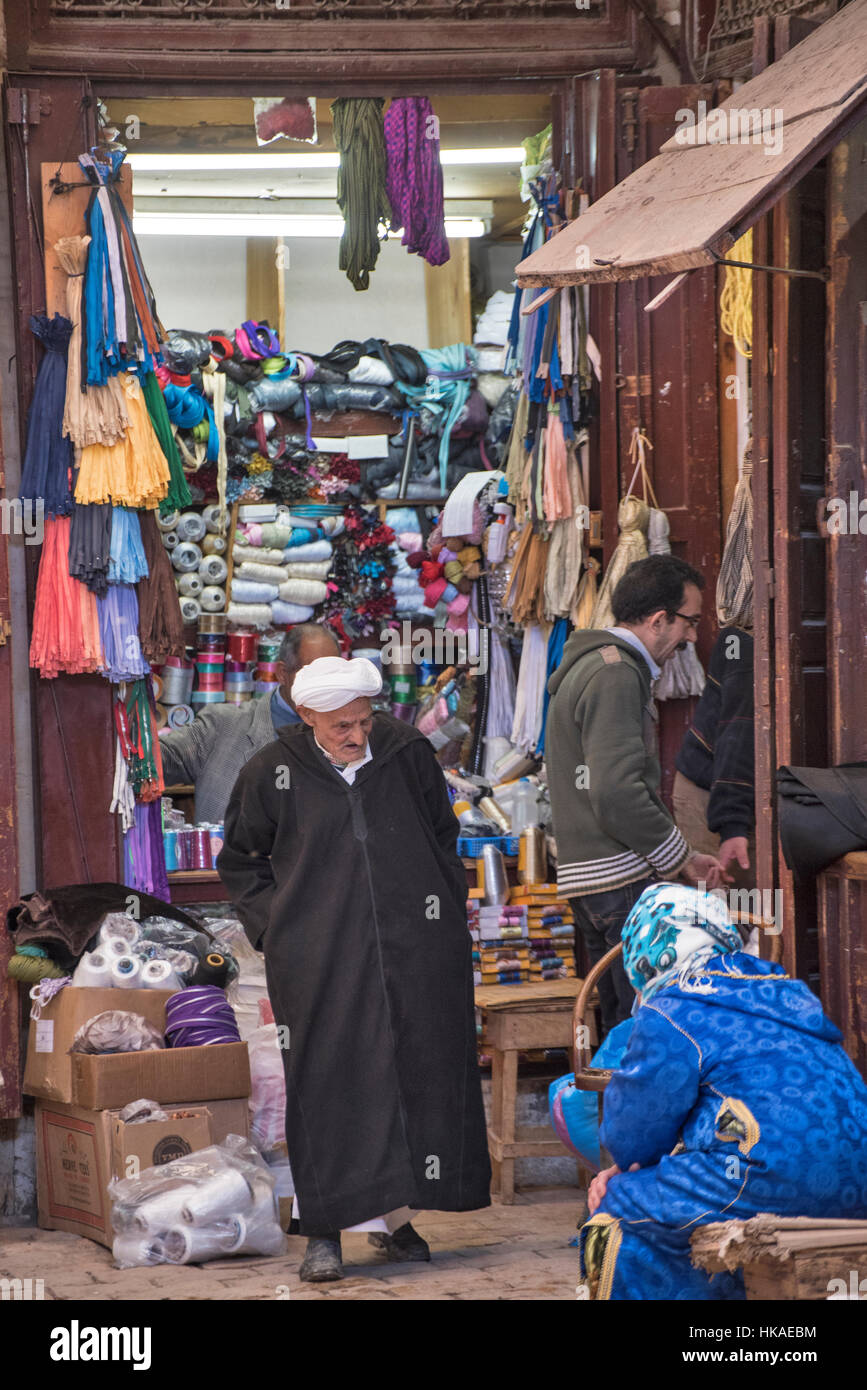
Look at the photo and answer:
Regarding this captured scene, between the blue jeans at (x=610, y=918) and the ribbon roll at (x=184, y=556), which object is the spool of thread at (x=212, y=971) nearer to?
the blue jeans at (x=610, y=918)

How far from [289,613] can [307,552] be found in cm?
32

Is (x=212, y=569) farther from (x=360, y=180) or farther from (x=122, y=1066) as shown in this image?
(x=122, y=1066)

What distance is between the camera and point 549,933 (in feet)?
22.4

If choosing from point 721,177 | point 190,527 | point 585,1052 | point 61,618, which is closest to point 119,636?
point 61,618

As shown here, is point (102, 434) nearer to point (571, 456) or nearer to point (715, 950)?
point (571, 456)

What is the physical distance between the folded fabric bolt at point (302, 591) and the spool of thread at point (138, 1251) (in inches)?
151

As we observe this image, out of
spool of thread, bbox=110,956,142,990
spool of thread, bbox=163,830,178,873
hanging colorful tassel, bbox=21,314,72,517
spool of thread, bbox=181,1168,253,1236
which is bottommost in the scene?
spool of thread, bbox=181,1168,253,1236

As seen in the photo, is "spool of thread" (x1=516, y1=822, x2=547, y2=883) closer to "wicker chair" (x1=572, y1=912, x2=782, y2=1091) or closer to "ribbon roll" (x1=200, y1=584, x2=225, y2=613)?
"ribbon roll" (x1=200, y1=584, x2=225, y2=613)

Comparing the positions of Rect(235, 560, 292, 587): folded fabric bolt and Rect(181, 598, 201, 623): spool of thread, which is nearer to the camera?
Rect(181, 598, 201, 623): spool of thread

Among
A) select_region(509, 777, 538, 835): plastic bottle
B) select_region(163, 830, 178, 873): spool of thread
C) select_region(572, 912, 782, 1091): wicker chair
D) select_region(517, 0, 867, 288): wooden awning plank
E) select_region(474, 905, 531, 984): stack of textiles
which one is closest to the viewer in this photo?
select_region(517, 0, 867, 288): wooden awning plank

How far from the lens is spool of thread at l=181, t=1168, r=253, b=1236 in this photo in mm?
5270

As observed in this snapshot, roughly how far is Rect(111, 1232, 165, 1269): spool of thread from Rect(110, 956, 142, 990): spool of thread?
89 centimetres

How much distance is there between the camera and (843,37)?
4.51 m

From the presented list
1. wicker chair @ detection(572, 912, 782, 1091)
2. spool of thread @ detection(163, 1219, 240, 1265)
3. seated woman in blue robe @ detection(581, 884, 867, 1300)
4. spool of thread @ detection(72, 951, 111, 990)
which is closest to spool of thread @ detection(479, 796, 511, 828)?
spool of thread @ detection(72, 951, 111, 990)
